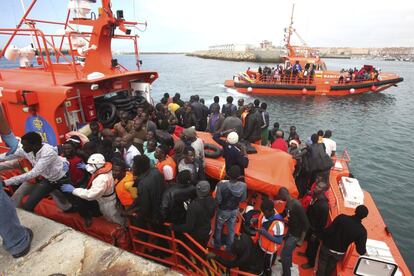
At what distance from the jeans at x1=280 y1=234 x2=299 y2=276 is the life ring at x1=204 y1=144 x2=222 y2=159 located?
2048mm

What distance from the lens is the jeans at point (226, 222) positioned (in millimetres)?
3975

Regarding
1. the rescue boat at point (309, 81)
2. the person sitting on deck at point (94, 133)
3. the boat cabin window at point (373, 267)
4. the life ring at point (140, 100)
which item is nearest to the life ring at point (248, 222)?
the boat cabin window at point (373, 267)

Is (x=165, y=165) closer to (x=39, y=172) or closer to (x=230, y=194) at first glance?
(x=230, y=194)

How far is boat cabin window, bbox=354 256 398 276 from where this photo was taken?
3.41 meters

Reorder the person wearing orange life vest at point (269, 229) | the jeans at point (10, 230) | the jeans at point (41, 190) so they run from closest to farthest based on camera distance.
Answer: the jeans at point (10, 230)
the person wearing orange life vest at point (269, 229)
the jeans at point (41, 190)

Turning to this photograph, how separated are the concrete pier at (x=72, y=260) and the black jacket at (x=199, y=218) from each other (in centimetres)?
76

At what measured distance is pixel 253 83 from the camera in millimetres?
26969

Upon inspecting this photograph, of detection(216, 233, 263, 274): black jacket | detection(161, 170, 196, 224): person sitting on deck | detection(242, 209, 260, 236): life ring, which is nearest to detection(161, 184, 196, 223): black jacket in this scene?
detection(161, 170, 196, 224): person sitting on deck

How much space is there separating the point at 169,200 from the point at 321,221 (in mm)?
2623

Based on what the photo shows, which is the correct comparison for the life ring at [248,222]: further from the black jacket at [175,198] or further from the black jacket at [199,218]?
the black jacket at [175,198]

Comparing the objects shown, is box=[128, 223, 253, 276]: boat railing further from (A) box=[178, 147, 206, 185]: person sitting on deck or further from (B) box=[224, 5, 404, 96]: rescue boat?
(B) box=[224, 5, 404, 96]: rescue boat

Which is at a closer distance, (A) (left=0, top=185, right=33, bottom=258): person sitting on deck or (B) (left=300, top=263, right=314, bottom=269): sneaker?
(A) (left=0, top=185, right=33, bottom=258): person sitting on deck

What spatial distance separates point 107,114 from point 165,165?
3159mm

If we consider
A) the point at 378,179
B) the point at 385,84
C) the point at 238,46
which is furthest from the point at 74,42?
the point at 238,46
